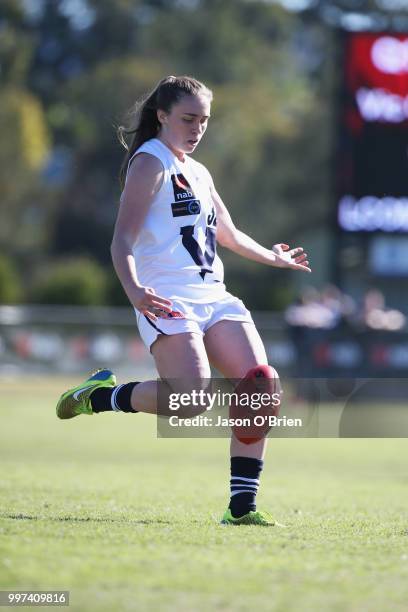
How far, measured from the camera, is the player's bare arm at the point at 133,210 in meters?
5.84

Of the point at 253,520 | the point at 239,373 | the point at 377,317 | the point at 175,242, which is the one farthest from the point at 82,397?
the point at 377,317

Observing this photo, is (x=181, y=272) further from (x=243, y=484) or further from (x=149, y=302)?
(x=243, y=484)

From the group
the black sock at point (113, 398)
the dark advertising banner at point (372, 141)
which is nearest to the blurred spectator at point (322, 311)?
the dark advertising banner at point (372, 141)

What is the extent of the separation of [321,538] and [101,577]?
1524 mm

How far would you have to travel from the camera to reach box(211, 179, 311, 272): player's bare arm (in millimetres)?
6438

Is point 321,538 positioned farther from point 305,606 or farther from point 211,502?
point 211,502

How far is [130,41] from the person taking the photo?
193ft

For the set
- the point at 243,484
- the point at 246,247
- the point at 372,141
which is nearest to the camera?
the point at 243,484

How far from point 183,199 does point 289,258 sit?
887mm

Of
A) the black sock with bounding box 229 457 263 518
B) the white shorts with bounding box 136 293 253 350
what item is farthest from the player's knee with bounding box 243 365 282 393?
the black sock with bounding box 229 457 263 518

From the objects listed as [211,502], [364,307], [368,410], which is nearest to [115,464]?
[211,502]

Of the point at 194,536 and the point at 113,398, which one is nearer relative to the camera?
the point at 194,536

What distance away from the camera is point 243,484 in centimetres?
603

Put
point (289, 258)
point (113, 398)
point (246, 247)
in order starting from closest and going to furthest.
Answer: point (113, 398) → point (246, 247) → point (289, 258)
